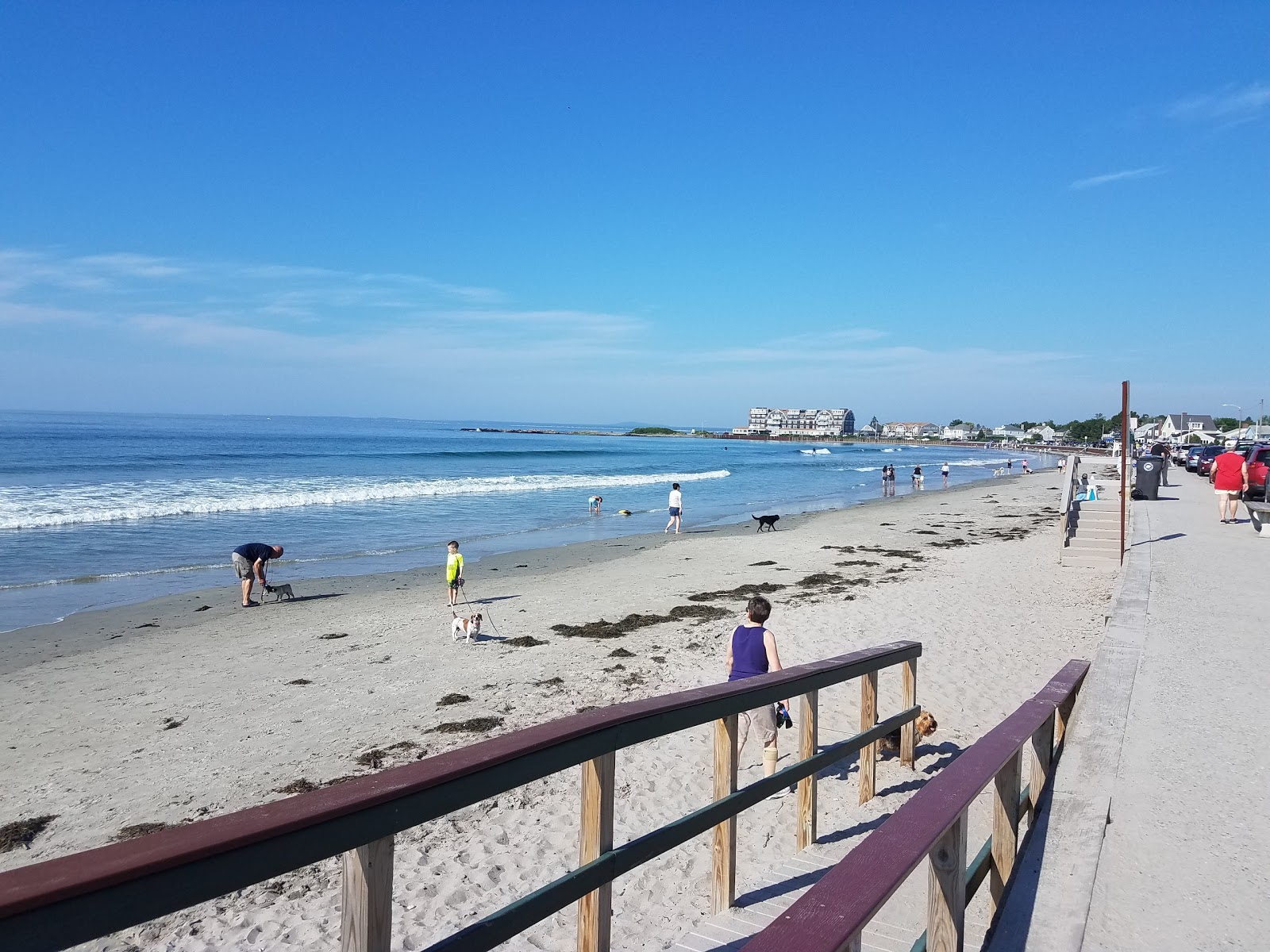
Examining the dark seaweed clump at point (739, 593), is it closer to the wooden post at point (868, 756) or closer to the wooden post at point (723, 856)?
the wooden post at point (868, 756)

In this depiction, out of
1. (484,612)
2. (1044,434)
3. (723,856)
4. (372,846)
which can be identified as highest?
(1044,434)

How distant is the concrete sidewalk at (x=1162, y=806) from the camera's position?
3.04 m

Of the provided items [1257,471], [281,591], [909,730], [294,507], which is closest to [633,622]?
[909,730]

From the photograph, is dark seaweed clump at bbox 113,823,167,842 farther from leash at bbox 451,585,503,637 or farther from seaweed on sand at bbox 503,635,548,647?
leash at bbox 451,585,503,637

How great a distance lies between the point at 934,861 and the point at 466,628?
9.55m

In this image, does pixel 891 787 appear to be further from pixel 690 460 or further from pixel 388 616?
pixel 690 460

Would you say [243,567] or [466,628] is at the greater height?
[243,567]

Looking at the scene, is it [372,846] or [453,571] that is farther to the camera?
[453,571]

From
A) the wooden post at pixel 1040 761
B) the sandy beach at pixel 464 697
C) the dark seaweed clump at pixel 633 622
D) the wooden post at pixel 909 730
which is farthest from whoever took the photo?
the dark seaweed clump at pixel 633 622

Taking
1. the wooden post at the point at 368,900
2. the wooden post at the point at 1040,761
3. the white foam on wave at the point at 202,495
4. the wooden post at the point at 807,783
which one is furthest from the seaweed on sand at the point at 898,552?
the white foam on wave at the point at 202,495

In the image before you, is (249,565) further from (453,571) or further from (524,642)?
(524,642)

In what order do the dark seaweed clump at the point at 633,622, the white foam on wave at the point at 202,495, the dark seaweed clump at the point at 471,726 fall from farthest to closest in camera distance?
the white foam on wave at the point at 202,495 → the dark seaweed clump at the point at 633,622 → the dark seaweed clump at the point at 471,726

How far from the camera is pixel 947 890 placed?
213cm

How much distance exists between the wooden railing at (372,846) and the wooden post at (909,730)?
2.54 m
